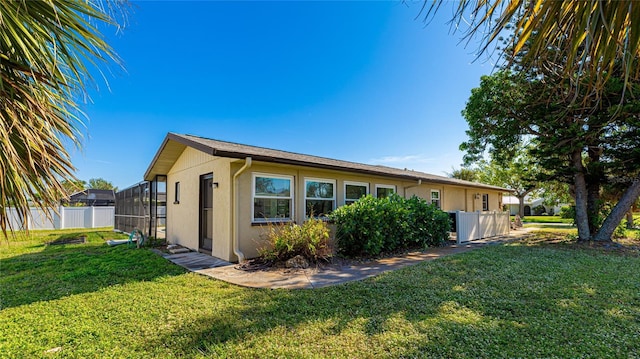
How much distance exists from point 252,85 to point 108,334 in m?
11.5

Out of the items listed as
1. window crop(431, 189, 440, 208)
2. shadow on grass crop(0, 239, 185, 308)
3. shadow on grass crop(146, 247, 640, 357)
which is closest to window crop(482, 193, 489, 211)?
window crop(431, 189, 440, 208)

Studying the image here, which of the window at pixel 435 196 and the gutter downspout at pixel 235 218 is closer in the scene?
the gutter downspout at pixel 235 218

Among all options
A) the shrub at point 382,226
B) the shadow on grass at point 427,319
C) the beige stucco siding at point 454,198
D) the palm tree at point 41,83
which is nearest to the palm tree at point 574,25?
the palm tree at point 41,83

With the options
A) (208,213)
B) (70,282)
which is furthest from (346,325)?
(208,213)

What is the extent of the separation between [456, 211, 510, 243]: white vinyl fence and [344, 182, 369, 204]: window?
3.55 metres

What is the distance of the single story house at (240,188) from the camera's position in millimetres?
7270

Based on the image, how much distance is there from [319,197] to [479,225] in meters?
7.02

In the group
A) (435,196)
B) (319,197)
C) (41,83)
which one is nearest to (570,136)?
(435,196)

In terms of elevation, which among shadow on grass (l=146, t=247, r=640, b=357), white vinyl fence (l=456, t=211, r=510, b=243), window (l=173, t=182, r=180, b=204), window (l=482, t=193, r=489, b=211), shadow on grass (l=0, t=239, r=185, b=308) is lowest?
shadow on grass (l=0, t=239, r=185, b=308)

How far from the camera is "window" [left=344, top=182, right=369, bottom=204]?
10062 mm

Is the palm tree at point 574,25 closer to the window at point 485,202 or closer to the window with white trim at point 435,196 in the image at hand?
the window with white trim at point 435,196

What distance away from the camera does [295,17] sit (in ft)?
32.6

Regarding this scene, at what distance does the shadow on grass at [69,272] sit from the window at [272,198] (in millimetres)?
2363

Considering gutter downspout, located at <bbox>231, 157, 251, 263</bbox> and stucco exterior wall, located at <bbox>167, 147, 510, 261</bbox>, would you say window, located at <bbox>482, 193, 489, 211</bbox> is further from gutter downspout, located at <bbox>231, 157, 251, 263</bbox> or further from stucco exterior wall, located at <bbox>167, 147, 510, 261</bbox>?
gutter downspout, located at <bbox>231, 157, 251, 263</bbox>
